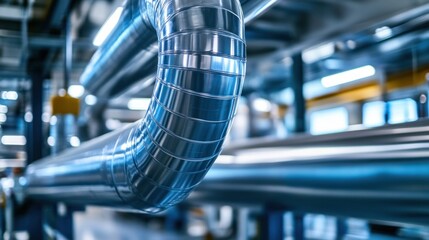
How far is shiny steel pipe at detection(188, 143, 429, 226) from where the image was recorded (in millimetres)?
1184

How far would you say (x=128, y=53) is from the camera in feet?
4.91

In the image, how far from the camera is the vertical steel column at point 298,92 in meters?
4.40

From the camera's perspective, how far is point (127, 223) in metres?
7.58

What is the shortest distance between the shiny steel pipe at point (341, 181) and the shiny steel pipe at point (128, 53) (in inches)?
20.9

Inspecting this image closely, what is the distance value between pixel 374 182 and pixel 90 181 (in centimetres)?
98

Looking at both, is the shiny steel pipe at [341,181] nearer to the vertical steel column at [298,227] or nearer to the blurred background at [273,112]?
the blurred background at [273,112]

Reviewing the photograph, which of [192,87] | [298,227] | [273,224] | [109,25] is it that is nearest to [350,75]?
[109,25]

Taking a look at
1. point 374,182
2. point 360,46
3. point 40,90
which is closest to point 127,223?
point 40,90

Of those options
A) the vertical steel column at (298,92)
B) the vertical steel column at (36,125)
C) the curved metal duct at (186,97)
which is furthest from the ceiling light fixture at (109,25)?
the vertical steel column at (298,92)

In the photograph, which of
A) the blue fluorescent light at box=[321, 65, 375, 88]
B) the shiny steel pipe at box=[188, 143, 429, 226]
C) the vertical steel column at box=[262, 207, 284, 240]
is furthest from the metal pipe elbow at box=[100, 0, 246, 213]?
the blue fluorescent light at box=[321, 65, 375, 88]

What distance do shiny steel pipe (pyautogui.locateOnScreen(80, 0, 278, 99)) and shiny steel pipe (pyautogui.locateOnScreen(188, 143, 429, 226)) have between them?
0.53 metres

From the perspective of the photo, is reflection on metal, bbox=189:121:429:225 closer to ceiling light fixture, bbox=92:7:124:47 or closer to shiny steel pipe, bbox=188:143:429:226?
shiny steel pipe, bbox=188:143:429:226

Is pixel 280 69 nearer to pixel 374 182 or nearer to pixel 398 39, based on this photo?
pixel 398 39

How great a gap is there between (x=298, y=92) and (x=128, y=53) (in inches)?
125
